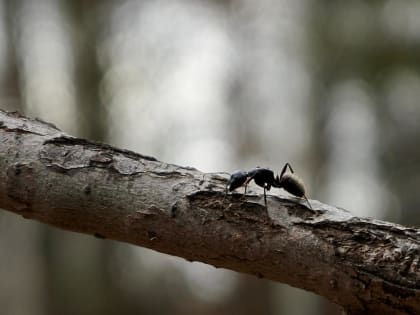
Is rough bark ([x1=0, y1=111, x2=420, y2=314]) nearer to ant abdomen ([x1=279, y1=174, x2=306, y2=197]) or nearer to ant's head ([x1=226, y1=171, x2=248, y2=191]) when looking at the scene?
ant's head ([x1=226, y1=171, x2=248, y2=191])

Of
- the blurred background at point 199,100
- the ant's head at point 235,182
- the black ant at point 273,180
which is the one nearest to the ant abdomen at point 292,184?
the black ant at point 273,180

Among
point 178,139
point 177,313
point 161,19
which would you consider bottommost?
point 177,313

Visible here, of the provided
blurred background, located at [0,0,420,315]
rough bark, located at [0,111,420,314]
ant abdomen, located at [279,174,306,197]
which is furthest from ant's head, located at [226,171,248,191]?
blurred background, located at [0,0,420,315]

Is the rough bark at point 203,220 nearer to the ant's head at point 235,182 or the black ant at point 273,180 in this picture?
the ant's head at point 235,182

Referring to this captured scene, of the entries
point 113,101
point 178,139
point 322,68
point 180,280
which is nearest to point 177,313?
point 180,280

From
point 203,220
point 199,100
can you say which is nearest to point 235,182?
point 203,220

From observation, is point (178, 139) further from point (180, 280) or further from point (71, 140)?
point (71, 140)
